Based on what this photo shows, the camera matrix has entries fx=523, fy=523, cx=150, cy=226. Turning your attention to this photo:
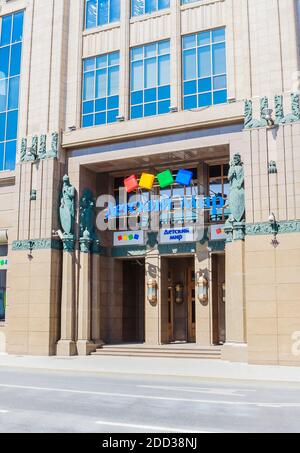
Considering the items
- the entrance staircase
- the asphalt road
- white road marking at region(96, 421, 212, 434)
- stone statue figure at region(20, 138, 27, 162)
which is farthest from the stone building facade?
white road marking at region(96, 421, 212, 434)

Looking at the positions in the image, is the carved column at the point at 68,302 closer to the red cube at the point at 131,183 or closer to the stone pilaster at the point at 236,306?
the red cube at the point at 131,183

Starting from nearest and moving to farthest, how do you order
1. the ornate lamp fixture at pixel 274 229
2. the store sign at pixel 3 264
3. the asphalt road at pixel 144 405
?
the asphalt road at pixel 144 405, the ornate lamp fixture at pixel 274 229, the store sign at pixel 3 264

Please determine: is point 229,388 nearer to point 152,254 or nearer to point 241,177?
point 241,177

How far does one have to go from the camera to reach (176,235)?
27.2 meters

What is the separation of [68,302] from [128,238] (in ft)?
16.0

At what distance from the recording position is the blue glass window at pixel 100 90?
26.6 meters

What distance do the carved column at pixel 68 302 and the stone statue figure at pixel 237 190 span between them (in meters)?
8.28

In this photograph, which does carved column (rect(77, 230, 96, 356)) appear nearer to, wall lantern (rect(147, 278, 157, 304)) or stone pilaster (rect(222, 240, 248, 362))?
wall lantern (rect(147, 278, 157, 304))

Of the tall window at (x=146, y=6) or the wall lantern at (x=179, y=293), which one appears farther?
the wall lantern at (x=179, y=293)

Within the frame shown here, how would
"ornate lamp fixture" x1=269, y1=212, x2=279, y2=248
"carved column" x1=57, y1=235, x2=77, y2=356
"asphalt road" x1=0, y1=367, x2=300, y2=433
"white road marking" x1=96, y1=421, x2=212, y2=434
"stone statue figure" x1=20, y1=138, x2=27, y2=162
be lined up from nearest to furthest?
"white road marking" x1=96, y1=421, x2=212, y2=434
"asphalt road" x1=0, y1=367, x2=300, y2=433
"ornate lamp fixture" x1=269, y1=212, x2=279, y2=248
"carved column" x1=57, y1=235, x2=77, y2=356
"stone statue figure" x1=20, y1=138, x2=27, y2=162

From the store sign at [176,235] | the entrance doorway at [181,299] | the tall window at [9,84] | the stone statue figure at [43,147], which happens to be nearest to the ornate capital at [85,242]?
the store sign at [176,235]

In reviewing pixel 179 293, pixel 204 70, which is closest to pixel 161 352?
pixel 179 293

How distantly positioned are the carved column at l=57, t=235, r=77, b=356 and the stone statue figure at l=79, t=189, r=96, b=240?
94 cm

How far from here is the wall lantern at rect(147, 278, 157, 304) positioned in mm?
27406
